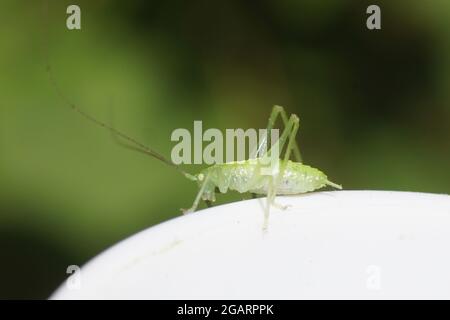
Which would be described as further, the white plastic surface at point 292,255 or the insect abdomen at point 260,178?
the insect abdomen at point 260,178

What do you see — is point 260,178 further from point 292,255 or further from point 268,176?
point 292,255

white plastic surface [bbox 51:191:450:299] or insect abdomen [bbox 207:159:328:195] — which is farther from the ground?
insect abdomen [bbox 207:159:328:195]

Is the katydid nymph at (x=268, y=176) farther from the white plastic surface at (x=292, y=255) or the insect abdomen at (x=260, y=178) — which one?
the white plastic surface at (x=292, y=255)

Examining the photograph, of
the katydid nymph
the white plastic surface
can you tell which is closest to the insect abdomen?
the katydid nymph

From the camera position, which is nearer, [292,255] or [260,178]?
[292,255]

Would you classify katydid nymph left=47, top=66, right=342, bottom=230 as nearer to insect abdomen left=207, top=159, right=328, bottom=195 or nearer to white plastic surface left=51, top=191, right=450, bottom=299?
insect abdomen left=207, top=159, right=328, bottom=195

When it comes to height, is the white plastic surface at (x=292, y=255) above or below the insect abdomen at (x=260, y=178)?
below

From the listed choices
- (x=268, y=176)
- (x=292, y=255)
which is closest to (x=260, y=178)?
(x=268, y=176)

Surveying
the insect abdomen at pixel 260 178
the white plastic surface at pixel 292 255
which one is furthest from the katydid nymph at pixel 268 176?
the white plastic surface at pixel 292 255
